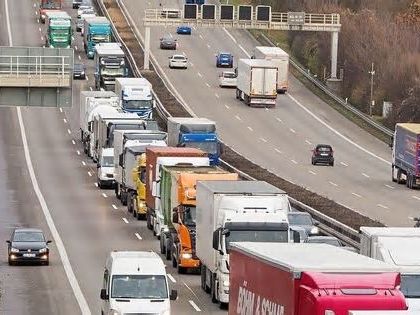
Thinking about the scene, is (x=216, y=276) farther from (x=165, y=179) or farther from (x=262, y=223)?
(x=165, y=179)

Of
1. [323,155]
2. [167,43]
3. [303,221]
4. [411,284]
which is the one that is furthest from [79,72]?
[411,284]

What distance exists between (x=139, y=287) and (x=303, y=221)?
51.2 ft

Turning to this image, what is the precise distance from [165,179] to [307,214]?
15.4 feet

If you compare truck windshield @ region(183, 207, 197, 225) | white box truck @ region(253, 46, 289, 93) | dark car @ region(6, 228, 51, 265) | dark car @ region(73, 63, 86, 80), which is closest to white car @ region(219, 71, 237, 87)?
white box truck @ region(253, 46, 289, 93)

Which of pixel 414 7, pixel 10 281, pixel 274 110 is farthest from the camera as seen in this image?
pixel 414 7

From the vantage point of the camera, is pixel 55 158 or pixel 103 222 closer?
pixel 103 222

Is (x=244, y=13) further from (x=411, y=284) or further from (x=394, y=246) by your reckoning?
(x=411, y=284)

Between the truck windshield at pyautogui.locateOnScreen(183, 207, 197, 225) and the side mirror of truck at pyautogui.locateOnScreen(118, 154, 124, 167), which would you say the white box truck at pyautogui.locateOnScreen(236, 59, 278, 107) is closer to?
the side mirror of truck at pyautogui.locateOnScreen(118, 154, 124, 167)

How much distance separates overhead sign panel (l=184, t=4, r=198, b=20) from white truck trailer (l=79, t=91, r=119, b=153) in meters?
25.3

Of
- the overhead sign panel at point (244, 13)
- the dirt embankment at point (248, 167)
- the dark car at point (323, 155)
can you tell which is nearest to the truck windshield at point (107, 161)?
the dirt embankment at point (248, 167)

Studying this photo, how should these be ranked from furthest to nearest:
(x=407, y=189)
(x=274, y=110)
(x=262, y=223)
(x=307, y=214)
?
(x=274, y=110)
(x=407, y=189)
(x=307, y=214)
(x=262, y=223)

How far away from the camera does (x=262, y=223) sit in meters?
40.9

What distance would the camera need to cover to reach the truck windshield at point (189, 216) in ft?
159

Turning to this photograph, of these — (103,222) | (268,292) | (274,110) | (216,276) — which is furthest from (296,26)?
(268,292)
